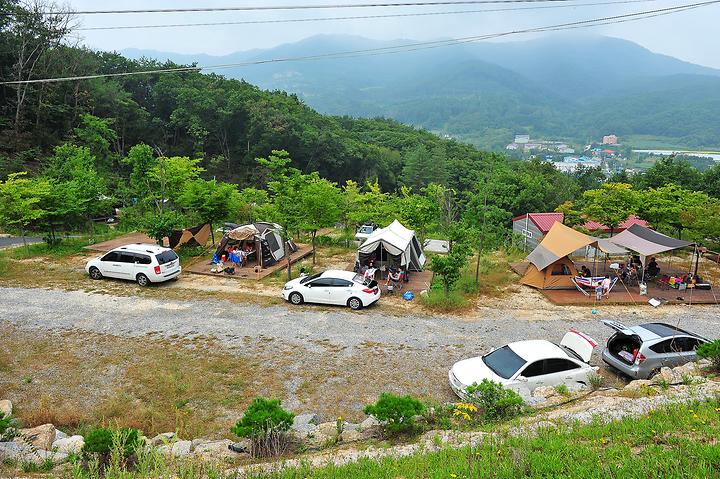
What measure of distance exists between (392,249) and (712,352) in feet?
34.5

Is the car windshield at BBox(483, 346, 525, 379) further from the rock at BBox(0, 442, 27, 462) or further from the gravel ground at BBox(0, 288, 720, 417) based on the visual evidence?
the rock at BBox(0, 442, 27, 462)

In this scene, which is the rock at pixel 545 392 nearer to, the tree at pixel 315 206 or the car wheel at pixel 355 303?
the car wheel at pixel 355 303

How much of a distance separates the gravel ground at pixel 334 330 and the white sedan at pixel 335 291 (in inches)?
15.3

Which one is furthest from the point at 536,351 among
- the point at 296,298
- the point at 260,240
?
the point at 260,240

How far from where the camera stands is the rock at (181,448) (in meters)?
5.99

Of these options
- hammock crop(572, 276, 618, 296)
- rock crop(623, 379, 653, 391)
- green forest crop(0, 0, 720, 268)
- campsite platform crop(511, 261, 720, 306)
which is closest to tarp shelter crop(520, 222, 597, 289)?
hammock crop(572, 276, 618, 296)

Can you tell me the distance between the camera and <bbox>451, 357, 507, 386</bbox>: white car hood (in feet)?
28.1

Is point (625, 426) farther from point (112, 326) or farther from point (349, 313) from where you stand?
point (112, 326)

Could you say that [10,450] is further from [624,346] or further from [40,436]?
[624,346]

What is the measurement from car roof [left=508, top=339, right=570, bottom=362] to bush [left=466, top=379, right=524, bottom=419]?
1.82m

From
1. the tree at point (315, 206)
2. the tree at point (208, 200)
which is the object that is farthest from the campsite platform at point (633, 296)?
the tree at point (208, 200)

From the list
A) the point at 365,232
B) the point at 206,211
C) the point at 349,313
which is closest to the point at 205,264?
the point at 206,211

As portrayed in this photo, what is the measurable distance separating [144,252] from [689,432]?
1573 centimetres

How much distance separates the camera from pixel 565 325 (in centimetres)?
1275
